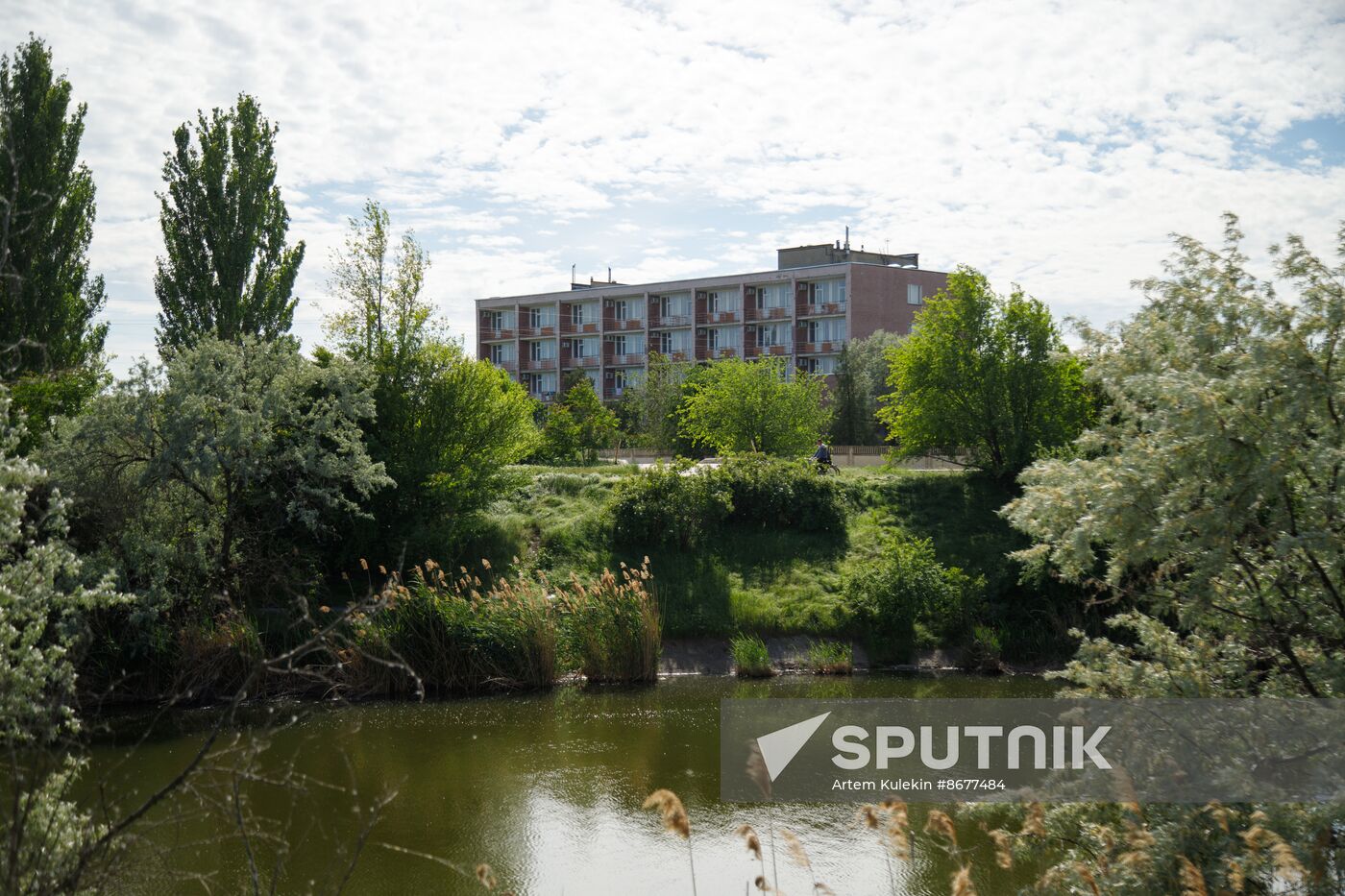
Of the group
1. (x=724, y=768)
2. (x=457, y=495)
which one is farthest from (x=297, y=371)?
(x=724, y=768)

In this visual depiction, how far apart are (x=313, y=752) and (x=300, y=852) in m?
3.74

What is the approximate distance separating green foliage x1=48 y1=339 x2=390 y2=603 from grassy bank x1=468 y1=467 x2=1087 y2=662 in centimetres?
432

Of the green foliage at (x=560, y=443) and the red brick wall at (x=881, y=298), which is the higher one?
the red brick wall at (x=881, y=298)

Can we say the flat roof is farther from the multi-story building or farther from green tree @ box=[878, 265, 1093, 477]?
green tree @ box=[878, 265, 1093, 477]

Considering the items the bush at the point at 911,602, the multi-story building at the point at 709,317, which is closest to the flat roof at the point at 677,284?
the multi-story building at the point at 709,317

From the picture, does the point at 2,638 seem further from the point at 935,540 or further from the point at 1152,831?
the point at 935,540

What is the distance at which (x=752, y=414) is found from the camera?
31.6 meters

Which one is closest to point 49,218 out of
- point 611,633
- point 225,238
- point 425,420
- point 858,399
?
point 225,238

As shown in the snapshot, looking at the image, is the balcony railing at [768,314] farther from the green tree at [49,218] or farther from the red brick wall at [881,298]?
the green tree at [49,218]

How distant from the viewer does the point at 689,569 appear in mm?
22125

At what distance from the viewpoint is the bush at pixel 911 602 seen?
19891mm

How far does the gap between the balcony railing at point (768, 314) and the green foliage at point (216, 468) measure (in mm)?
53005

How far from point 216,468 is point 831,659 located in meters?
10.1

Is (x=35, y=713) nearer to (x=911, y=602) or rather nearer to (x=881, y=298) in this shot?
(x=911, y=602)
